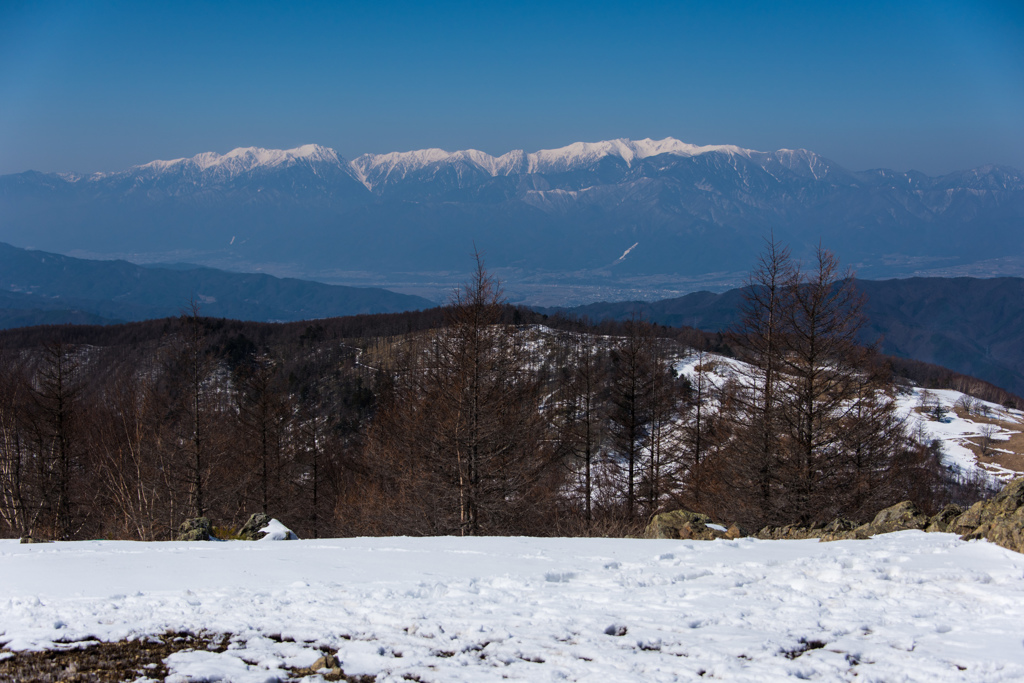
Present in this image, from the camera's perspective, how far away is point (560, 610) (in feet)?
21.5

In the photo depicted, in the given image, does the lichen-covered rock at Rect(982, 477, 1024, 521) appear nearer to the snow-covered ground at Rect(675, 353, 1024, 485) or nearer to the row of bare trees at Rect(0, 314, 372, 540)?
the row of bare trees at Rect(0, 314, 372, 540)

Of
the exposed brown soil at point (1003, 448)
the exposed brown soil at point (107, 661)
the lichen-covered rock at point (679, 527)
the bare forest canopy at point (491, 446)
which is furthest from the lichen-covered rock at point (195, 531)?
the exposed brown soil at point (1003, 448)

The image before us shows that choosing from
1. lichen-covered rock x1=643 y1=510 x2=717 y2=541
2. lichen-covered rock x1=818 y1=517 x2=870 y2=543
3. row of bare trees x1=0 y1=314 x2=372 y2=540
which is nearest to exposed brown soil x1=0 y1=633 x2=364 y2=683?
lichen-covered rock x1=643 y1=510 x2=717 y2=541

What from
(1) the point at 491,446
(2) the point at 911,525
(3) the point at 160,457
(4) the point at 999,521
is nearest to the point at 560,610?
(4) the point at 999,521

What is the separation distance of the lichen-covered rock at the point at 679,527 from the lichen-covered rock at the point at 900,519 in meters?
2.97

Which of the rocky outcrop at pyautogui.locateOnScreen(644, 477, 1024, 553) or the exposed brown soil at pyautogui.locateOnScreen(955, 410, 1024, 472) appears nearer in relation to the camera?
the rocky outcrop at pyautogui.locateOnScreen(644, 477, 1024, 553)

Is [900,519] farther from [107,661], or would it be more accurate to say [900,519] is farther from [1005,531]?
[107,661]

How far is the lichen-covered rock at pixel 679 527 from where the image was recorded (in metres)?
11.5

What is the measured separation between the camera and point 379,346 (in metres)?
116

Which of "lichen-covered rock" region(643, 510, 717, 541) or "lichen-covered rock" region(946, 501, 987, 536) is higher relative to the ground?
"lichen-covered rock" region(946, 501, 987, 536)

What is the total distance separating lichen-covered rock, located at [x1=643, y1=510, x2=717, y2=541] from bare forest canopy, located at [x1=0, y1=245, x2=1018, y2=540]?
6.48ft

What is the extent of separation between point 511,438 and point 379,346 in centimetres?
10076

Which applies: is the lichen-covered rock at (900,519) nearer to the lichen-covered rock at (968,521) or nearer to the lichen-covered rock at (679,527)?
the lichen-covered rock at (968,521)

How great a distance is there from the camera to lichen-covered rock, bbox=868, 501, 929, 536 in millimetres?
10844
